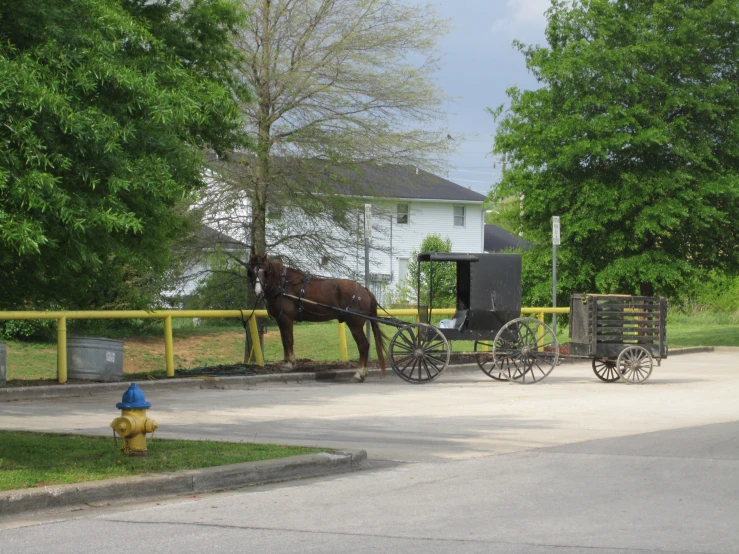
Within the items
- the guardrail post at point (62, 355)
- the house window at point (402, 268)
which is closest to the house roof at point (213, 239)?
the guardrail post at point (62, 355)

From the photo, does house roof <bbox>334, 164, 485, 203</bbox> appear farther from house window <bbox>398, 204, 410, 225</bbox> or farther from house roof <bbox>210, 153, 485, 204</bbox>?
house window <bbox>398, 204, 410, 225</bbox>

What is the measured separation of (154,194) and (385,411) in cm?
675

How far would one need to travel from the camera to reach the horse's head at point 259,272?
18594 mm

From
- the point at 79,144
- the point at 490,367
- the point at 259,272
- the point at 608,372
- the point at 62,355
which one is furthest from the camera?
the point at 490,367

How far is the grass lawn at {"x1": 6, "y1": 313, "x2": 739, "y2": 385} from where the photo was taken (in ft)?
79.0

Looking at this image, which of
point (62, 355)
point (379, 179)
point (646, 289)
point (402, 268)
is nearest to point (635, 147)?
point (646, 289)

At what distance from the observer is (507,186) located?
31.7 metres

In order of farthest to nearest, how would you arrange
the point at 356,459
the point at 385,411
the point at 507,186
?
the point at 507,186
the point at 385,411
the point at 356,459

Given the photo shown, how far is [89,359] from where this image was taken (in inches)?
662

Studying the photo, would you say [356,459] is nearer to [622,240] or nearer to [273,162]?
[273,162]

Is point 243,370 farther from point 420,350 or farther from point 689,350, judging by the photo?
point 689,350

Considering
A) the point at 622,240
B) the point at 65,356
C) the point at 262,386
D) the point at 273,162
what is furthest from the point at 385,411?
the point at 622,240

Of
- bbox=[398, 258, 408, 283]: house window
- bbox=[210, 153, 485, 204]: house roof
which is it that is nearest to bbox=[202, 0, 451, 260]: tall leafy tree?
bbox=[210, 153, 485, 204]: house roof

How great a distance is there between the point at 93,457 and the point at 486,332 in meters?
10.7
